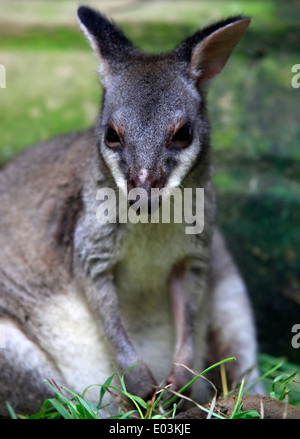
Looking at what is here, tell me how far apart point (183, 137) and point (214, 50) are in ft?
2.65

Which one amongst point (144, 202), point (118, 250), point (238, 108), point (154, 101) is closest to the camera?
point (144, 202)

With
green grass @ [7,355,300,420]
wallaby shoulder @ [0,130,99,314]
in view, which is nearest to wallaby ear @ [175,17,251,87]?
wallaby shoulder @ [0,130,99,314]

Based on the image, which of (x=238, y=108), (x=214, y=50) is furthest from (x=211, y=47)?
(x=238, y=108)

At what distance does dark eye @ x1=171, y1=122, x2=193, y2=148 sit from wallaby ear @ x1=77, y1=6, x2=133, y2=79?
29.6 inches

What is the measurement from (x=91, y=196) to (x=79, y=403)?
142cm

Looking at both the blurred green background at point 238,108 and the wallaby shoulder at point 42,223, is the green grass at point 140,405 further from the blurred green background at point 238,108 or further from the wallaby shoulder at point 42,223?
the blurred green background at point 238,108

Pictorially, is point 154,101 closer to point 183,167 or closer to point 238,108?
point 183,167

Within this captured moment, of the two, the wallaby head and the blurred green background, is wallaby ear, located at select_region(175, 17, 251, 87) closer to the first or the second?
the wallaby head

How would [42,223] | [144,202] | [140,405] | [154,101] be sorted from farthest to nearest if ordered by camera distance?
[42,223] → [140,405] → [154,101] → [144,202]

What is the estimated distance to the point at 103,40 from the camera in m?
4.58

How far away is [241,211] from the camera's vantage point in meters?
6.36

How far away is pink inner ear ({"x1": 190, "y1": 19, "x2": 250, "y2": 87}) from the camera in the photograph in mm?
4449

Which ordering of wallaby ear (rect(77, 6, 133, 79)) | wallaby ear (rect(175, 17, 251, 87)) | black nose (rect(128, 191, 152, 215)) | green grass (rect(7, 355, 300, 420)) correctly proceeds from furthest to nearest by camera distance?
wallaby ear (rect(77, 6, 133, 79))
wallaby ear (rect(175, 17, 251, 87))
green grass (rect(7, 355, 300, 420))
black nose (rect(128, 191, 152, 215))

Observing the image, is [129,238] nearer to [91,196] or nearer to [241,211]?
[91,196]
